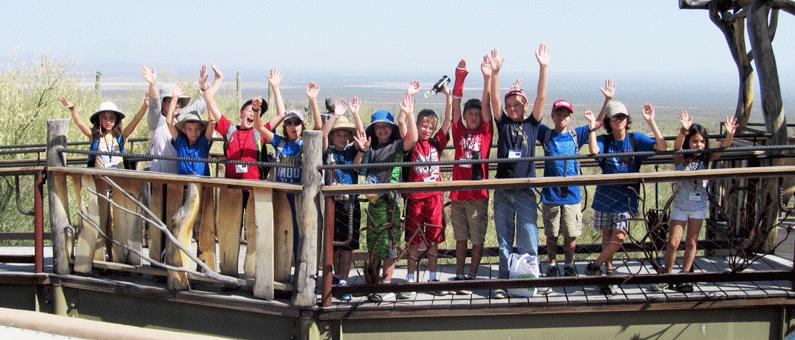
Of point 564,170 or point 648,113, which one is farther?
point 564,170

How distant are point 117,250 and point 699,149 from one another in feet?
15.1

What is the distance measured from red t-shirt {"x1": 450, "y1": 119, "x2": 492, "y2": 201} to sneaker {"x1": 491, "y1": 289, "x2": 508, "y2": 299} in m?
0.73

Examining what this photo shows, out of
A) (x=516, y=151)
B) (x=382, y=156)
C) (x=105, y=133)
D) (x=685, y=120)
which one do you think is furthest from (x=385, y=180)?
(x=105, y=133)

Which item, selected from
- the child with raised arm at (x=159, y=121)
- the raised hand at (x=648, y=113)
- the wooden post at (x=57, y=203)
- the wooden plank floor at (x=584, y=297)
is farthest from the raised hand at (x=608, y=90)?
the wooden post at (x=57, y=203)

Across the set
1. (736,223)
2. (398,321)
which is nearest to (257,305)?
(398,321)

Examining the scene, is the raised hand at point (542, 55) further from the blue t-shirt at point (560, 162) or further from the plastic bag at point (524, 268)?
the plastic bag at point (524, 268)

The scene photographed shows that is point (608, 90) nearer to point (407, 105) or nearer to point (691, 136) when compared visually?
point (691, 136)

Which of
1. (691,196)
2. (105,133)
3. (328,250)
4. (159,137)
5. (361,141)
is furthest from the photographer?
(105,133)

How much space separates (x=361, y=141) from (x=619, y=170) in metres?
2.06

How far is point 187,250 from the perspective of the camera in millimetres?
8609

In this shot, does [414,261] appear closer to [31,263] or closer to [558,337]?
[558,337]

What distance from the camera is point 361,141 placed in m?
8.55

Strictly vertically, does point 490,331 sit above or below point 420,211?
below

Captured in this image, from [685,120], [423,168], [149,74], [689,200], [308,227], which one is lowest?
[308,227]
